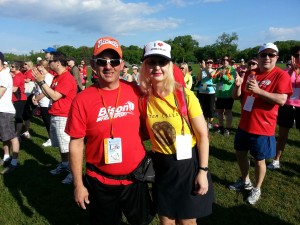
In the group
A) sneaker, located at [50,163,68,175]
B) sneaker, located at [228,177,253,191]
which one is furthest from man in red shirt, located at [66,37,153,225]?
sneaker, located at [50,163,68,175]

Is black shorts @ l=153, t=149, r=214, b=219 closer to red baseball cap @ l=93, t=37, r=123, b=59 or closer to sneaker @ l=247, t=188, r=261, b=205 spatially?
red baseball cap @ l=93, t=37, r=123, b=59

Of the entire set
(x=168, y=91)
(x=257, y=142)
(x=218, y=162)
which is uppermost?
(x=168, y=91)

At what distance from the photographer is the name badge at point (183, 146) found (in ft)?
7.54

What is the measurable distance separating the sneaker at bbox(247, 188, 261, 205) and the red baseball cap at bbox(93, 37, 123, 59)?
3.03m

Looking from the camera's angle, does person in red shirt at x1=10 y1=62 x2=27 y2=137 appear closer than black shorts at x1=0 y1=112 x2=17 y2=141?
No

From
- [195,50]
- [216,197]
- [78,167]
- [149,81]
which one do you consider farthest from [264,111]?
[195,50]

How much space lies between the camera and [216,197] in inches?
169

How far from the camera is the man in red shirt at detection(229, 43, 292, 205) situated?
3.59 meters

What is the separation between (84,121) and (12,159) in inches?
155

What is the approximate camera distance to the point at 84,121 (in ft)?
7.59

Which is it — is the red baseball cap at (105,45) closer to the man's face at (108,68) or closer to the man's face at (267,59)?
the man's face at (108,68)

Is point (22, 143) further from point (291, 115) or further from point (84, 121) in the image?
point (291, 115)

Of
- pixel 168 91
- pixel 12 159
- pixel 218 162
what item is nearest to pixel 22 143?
pixel 12 159

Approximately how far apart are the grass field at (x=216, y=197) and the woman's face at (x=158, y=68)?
2.25 meters
